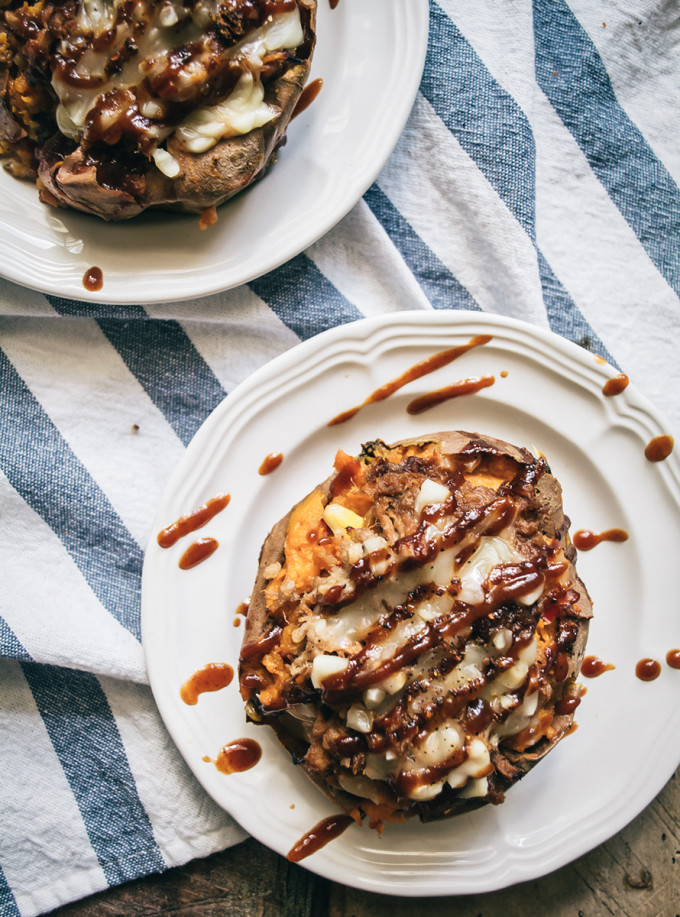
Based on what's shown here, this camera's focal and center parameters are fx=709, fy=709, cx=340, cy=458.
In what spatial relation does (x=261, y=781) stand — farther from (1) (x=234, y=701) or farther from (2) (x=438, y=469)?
(2) (x=438, y=469)

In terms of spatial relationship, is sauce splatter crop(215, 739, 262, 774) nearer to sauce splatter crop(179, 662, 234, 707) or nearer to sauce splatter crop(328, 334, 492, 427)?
sauce splatter crop(179, 662, 234, 707)

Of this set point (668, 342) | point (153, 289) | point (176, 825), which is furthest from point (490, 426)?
point (176, 825)

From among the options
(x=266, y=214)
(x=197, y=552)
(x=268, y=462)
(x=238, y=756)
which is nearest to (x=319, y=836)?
(x=238, y=756)

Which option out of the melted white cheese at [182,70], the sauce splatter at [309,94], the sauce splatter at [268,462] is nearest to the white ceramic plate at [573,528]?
the sauce splatter at [268,462]

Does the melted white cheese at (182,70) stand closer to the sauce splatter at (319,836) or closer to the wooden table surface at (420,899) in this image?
the sauce splatter at (319,836)

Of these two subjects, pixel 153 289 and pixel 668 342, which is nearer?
pixel 153 289

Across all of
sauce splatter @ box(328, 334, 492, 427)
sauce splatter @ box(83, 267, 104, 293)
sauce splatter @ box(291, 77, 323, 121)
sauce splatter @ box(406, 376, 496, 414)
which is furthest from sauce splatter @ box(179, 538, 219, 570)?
sauce splatter @ box(291, 77, 323, 121)
